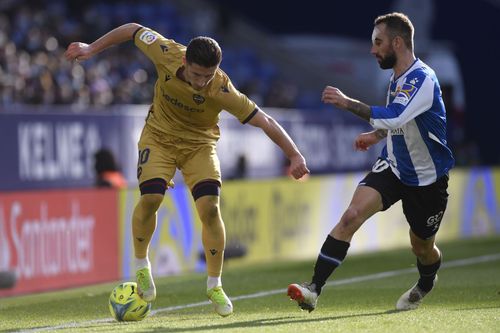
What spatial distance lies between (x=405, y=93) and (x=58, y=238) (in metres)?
6.25

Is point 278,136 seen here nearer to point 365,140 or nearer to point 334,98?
point 334,98

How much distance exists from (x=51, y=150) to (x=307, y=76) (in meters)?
12.0

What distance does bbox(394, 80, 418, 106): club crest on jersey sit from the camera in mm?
8367

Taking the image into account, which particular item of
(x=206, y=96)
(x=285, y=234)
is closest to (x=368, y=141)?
(x=206, y=96)

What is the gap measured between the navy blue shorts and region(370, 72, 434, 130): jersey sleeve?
1.94ft

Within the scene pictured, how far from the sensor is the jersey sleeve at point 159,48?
8688mm

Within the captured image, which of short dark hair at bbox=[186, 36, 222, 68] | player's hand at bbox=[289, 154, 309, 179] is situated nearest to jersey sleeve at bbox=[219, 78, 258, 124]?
short dark hair at bbox=[186, 36, 222, 68]

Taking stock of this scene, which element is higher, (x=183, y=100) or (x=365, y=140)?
(x=183, y=100)

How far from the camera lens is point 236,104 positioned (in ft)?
27.7

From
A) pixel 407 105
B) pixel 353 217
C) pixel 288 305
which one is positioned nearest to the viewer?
pixel 407 105

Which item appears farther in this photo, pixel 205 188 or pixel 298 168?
pixel 205 188

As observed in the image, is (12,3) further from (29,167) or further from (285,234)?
(285,234)

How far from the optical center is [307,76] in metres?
30.2

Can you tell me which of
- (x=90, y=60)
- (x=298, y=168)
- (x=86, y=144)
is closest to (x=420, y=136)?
(x=298, y=168)
